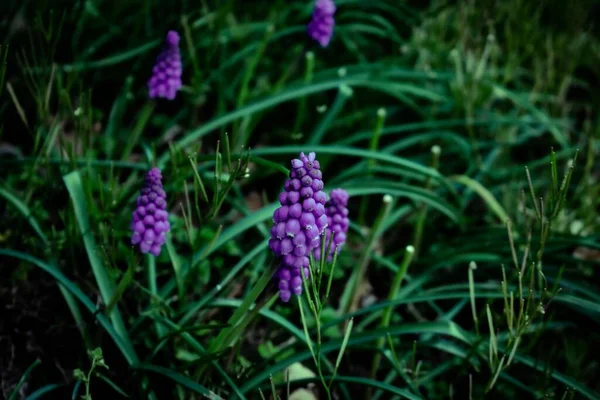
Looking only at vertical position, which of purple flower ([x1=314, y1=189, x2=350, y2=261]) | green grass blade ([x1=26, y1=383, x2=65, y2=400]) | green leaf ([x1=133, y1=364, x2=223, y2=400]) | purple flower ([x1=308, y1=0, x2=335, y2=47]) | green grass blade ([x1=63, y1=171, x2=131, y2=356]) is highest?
purple flower ([x1=308, y1=0, x2=335, y2=47])

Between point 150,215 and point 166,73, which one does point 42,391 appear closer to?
point 150,215

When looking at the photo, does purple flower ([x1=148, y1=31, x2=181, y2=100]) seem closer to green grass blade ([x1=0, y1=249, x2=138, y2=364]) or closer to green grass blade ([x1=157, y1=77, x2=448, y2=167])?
green grass blade ([x1=157, y1=77, x2=448, y2=167])

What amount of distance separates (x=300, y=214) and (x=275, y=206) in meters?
0.89

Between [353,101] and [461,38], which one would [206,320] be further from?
[461,38]

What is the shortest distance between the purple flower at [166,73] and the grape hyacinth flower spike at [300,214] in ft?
3.81

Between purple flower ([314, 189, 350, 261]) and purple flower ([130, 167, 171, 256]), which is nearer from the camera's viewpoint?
purple flower ([130, 167, 171, 256])

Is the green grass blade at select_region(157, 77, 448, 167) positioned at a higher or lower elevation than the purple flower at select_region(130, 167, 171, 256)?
higher

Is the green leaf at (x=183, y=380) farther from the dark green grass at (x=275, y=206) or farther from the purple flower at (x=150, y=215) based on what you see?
the purple flower at (x=150, y=215)

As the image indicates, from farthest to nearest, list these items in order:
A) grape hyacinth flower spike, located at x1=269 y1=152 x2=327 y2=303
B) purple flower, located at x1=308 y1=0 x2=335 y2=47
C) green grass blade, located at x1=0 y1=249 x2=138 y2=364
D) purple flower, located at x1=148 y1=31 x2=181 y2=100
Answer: purple flower, located at x1=308 y1=0 x2=335 y2=47
purple flower, located at x1=148 y1=31 x2=181 y2=100
green grass blade, located at x1=0 y1=249 x2=138 y2=364
grape hyacinth flower spike, located at x1=269 y1=152 x2=327 y2=303

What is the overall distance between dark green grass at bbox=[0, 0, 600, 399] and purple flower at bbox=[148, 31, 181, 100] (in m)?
0.25

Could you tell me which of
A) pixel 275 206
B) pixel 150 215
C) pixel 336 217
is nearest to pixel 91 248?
pixel 150 215

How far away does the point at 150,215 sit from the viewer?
198 cm

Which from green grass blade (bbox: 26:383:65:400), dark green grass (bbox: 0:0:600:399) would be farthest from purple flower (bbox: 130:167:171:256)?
green grass blade (bbox: 26:383:65:400)

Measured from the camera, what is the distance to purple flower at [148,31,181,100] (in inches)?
100
